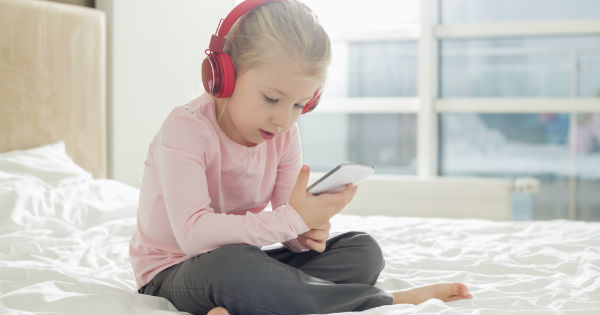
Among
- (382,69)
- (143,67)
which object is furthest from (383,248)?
(382,69)

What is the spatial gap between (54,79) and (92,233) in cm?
85

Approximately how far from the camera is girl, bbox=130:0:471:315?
917mm

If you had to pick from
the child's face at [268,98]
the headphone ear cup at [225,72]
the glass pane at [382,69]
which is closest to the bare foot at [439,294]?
the child's face at [268,98]

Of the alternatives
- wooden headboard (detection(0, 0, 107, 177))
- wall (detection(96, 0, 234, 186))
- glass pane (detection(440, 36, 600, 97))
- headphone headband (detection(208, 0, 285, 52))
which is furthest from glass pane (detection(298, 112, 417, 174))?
headphone headband (detection(208, 0, 285, 52))

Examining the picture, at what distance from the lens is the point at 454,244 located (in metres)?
1.55

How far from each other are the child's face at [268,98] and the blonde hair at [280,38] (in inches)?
0.6

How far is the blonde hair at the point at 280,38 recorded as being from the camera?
40.1 inches

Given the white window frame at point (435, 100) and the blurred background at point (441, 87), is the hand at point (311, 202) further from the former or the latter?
the white window frame at point (435, 100)

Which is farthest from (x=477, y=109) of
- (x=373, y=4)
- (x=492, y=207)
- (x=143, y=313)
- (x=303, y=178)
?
(x=143, y=313)

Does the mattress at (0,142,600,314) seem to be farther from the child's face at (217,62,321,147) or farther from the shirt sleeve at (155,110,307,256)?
the child's face at (217,62,321,147)

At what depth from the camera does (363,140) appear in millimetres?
3238

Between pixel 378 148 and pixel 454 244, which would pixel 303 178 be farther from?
pixel 378 148

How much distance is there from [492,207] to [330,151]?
0.92 m

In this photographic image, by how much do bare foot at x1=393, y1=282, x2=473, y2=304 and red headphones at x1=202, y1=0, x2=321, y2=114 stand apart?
18.1 inches
